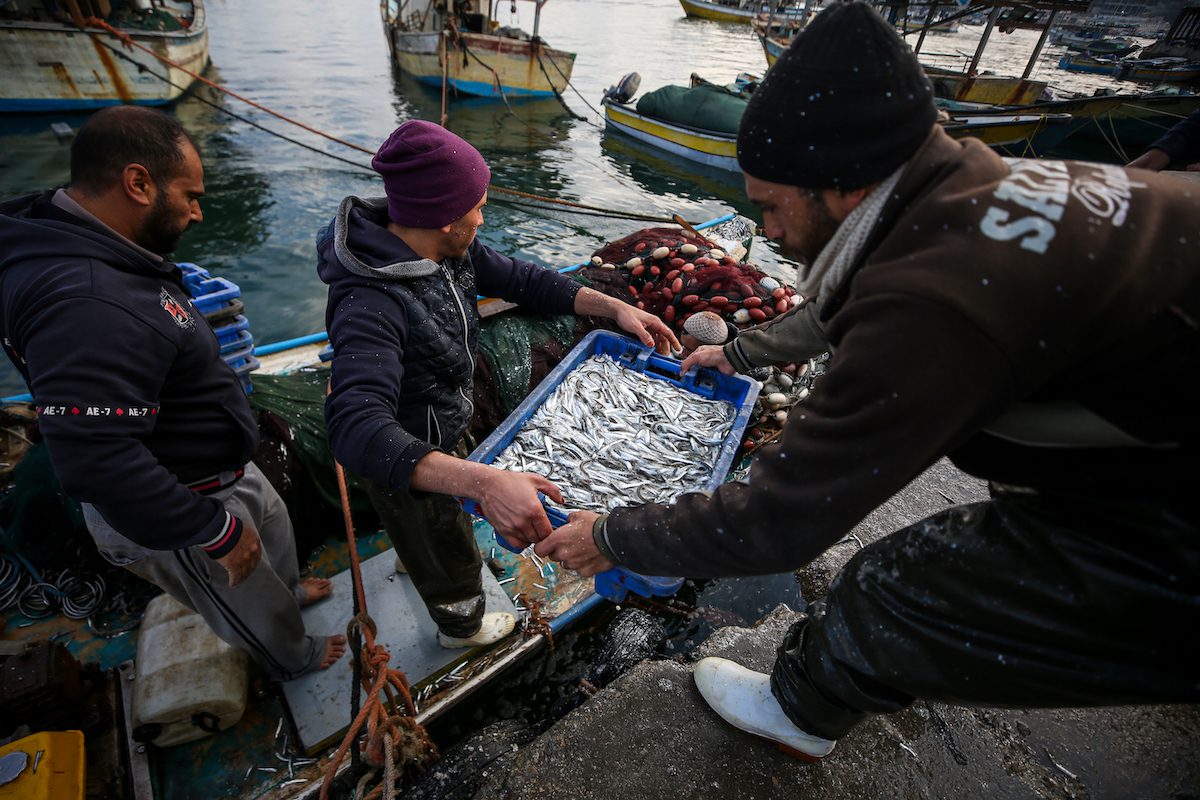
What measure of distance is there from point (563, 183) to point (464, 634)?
14.6m

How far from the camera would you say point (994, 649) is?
4.70 ft

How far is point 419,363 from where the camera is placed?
249cm

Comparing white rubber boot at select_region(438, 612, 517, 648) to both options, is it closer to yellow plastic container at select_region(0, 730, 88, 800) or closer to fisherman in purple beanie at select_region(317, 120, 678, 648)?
fisherman in purple beanie at select_region(317, 120, 678, 648)

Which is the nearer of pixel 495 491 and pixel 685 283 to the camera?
pixel 495 491

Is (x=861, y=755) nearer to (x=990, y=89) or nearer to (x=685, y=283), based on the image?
(x=685, y=283)

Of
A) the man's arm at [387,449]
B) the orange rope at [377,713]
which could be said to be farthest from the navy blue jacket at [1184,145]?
the orange rope at [377,713]

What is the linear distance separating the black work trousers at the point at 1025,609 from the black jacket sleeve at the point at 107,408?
8.08ft

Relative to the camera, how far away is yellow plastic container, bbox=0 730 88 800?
1922 millimetres

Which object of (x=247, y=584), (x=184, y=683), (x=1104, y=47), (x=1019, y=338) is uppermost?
(x=1104, y=47)

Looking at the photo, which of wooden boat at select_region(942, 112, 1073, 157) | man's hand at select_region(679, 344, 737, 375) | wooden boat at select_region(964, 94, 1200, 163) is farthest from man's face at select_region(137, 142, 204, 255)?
wooden boat at select_region(964, 94, 1200, 163)

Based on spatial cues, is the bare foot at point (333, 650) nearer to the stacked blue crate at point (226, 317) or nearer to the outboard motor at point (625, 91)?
the stacked blue crate at point (226, 317)

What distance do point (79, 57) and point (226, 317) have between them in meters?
17.9

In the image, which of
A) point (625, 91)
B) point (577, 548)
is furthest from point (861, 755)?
point (625, 91)

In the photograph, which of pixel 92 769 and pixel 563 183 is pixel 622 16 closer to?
pixel 563 183
